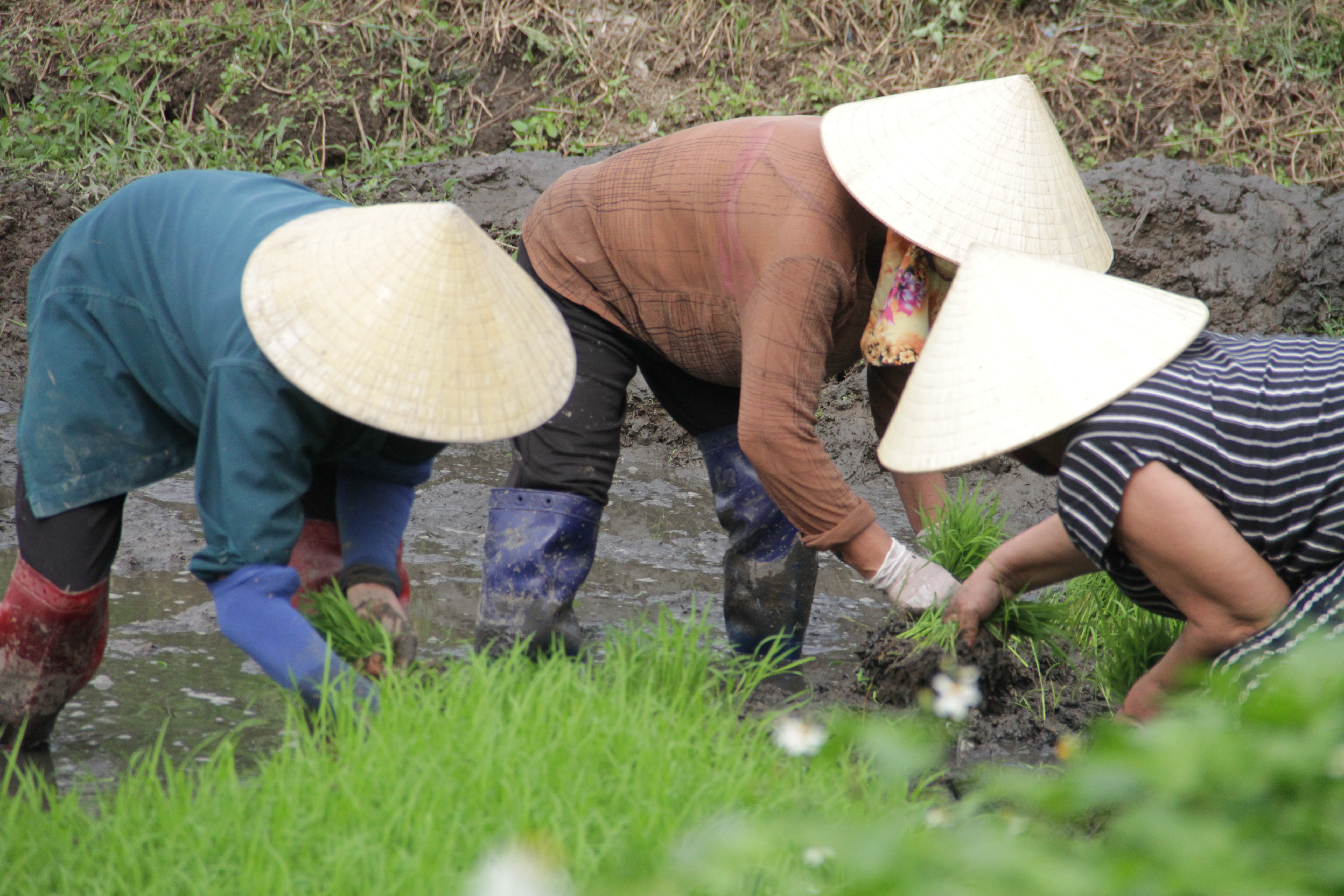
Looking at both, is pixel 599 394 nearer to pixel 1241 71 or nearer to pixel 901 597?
pixel 901 597

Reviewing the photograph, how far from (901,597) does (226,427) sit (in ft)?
5.92

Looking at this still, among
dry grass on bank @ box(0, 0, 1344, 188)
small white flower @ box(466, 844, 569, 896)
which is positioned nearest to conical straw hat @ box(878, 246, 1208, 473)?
small white flower @ box(466, 844, 569, 896)

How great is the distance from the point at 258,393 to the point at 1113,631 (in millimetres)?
2588

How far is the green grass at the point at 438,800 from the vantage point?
186 cm

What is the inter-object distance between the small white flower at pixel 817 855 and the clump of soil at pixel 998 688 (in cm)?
115

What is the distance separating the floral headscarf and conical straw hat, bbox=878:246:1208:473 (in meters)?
0.48

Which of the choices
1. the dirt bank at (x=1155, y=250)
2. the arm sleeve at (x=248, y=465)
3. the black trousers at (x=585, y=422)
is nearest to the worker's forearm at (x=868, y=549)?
the black trousers at (x=585, y=422)

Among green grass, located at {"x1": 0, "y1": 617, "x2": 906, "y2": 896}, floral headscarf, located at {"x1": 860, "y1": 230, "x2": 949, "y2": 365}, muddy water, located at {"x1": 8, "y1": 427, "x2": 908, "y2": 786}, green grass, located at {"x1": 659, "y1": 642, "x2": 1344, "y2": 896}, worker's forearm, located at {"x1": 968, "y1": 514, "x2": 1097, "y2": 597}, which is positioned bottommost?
muddy water, located at {"x1": 8, "y1": 427, "x2": 908, "y2": 786}

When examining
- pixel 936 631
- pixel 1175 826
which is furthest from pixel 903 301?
pixel 1175 826

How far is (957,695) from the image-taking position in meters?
2.44

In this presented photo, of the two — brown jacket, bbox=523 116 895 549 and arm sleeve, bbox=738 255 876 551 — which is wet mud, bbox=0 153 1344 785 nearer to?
arm sleeve, bbox=738 255 876 551

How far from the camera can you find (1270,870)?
3.14 feet

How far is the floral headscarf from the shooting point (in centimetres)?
280

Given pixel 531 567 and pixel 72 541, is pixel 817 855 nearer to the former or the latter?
pixel 531 567
